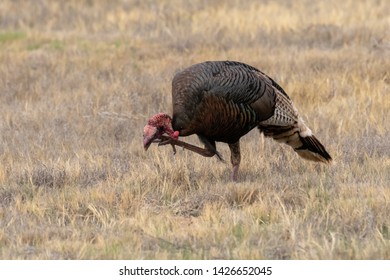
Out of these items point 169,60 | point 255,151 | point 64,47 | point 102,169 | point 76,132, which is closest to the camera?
point 102,169

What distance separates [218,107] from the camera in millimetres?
7012

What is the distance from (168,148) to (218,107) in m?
1.73

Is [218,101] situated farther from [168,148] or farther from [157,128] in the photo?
[168,148]

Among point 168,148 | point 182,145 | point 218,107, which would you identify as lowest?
Answer: point 168,148

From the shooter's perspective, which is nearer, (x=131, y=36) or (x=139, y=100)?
(x=139, y=100)

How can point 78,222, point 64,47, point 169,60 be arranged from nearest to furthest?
1. point 78,222
2. point 169,60
3. point 64,47

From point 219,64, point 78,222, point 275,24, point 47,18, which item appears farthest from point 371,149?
point 47,18

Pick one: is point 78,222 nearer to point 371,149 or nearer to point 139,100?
point 371,149

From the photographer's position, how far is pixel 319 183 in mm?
7121

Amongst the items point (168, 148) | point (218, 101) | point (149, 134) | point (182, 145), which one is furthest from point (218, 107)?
point (168, 148)

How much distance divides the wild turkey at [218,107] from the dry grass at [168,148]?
0.40 meters


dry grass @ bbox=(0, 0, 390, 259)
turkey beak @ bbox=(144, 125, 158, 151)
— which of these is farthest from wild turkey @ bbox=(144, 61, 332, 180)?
dry grass @ bbox=(0, 0, 390, 259)

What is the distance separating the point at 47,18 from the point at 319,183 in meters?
9.33

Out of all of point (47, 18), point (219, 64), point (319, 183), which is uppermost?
point (219, 64)
